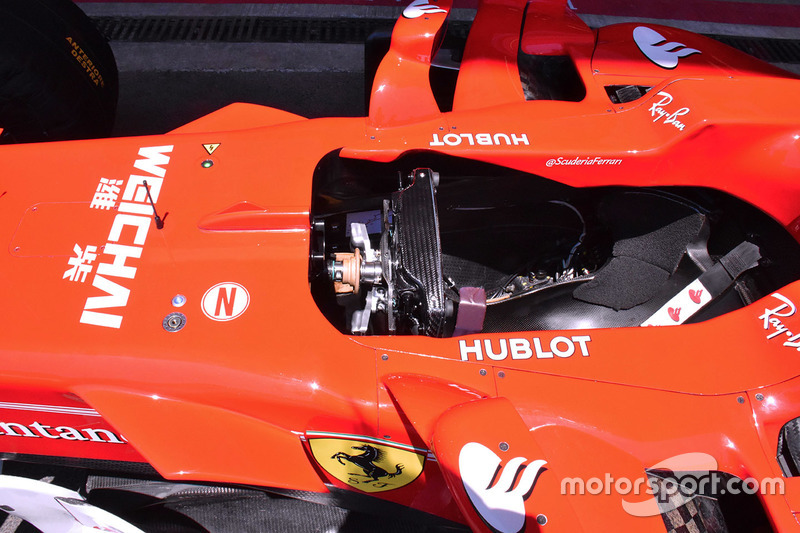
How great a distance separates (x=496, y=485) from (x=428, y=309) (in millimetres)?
534

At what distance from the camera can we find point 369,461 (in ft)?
5.87

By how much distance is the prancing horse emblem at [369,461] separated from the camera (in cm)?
177

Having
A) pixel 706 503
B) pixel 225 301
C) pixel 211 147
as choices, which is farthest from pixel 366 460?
pixel 211 147

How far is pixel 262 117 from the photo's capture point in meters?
2.59

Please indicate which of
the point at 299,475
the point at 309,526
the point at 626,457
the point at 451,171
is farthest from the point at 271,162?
the point at 626,457

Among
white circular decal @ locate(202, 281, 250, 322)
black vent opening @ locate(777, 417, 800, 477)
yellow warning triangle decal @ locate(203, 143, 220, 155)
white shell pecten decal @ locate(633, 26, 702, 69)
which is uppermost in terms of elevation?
white shell pecten decal @ locate(633, 26, 702, 69)

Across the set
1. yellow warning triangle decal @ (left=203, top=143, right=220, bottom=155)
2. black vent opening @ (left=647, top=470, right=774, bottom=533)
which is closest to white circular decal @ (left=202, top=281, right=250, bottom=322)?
yellow warning triangle decal @ (left=203, top=143, right=220, bottom=155)

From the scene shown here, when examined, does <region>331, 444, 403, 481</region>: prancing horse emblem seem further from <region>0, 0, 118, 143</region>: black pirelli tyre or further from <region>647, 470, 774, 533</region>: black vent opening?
<region>0, 0, 118, 143</region>: black pirelli tyre

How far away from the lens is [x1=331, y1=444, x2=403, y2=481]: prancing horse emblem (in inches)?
69.5

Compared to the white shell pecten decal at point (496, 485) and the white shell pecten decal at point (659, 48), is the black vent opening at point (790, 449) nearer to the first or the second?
the white shell pecten decal at point (496, 485)

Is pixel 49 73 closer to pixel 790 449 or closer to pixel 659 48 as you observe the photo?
pixel 659 48

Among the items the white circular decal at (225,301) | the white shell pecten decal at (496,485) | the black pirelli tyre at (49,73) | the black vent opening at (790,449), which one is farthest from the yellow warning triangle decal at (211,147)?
the black vent opening at (790,449)

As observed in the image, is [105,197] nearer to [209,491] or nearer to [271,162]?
[271,162]

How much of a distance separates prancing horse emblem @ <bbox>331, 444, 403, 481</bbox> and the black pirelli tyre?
6.98 ft
